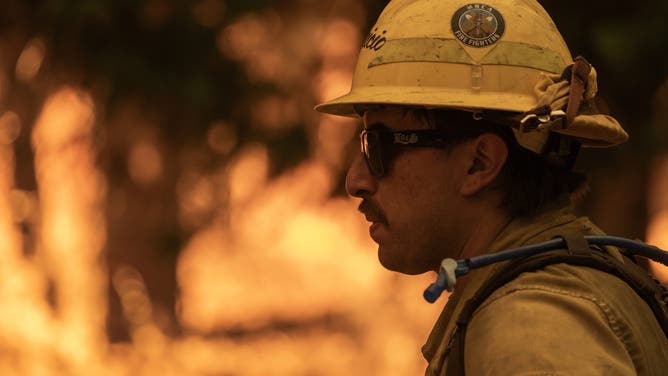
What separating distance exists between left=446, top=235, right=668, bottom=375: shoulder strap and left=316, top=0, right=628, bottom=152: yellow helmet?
1.02 feet

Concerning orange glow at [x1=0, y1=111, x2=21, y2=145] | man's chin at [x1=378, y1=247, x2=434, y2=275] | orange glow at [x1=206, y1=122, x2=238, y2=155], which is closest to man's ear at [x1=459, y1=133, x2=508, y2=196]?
man's chin at [x1=378, y1=247, x2=434, y2=275]

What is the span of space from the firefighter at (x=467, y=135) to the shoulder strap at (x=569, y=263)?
0.03 m

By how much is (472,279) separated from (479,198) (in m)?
0.17

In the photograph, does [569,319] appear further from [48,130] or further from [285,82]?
[48,130]

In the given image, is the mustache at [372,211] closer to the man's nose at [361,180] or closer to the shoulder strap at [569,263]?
the man's nose at [361,180]

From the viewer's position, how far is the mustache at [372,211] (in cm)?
281

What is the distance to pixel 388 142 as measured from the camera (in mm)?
2805

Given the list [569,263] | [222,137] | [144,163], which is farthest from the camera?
[144,163]

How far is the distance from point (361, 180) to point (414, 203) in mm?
138

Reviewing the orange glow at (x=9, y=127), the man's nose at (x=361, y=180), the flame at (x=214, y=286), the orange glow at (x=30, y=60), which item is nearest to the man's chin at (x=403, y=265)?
the man's nose at (x=361, y=180)

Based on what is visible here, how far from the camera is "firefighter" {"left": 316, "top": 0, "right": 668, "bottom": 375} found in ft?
8.73

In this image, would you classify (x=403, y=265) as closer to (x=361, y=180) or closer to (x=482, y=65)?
(x=361, y=180)

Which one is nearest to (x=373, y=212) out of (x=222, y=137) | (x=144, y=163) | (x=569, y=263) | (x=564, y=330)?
(x=569, y=263)

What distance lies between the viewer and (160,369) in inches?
396
